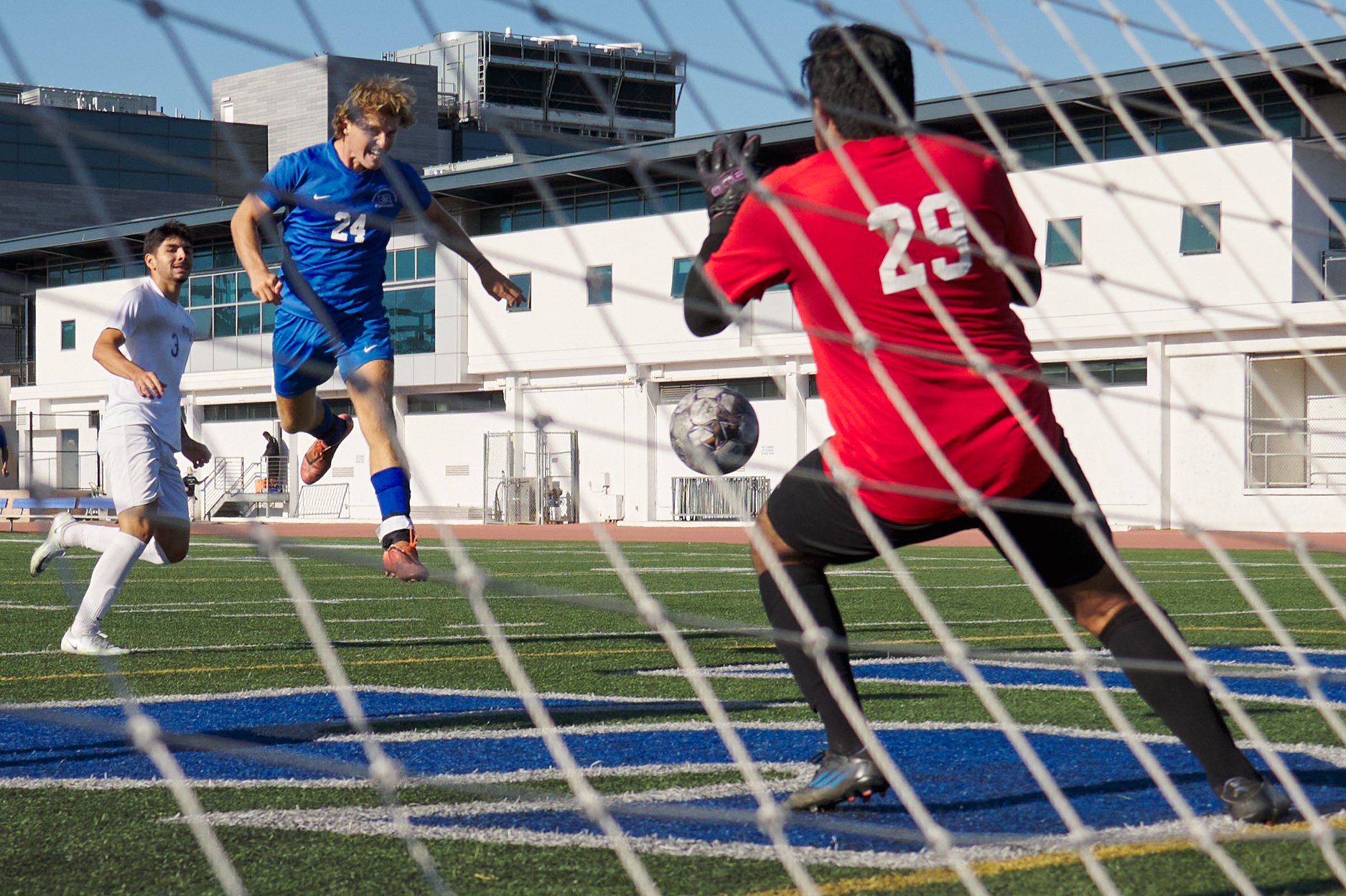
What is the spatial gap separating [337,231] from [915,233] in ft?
9.65

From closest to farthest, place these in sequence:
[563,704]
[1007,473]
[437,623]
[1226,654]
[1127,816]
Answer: [1007,473]
[1127,816]
[563,704]
[1226,654]
[437,623]

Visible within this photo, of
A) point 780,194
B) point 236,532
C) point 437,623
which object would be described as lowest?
point 437,623

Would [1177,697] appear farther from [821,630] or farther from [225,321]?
[225,321]

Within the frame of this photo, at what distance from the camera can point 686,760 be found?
4266 millimetres

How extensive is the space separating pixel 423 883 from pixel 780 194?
156cm

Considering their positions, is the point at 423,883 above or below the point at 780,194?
below

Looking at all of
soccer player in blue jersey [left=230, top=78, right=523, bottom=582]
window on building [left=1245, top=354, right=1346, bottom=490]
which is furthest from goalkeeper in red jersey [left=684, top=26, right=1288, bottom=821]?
window on building [left=1245, top=354, right=1346, bottom=490]

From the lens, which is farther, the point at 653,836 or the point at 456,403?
the point at 456,403

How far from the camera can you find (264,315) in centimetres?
3941

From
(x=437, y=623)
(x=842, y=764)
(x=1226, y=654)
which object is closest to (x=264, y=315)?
(x=437, y=623)

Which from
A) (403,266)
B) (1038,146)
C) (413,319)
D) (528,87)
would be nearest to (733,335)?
(1038,146)

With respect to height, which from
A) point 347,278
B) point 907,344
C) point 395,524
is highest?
point 347,278

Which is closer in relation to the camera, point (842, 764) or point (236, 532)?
point (236, 532)

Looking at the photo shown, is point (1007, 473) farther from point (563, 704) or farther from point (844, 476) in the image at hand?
point (563, 704)
